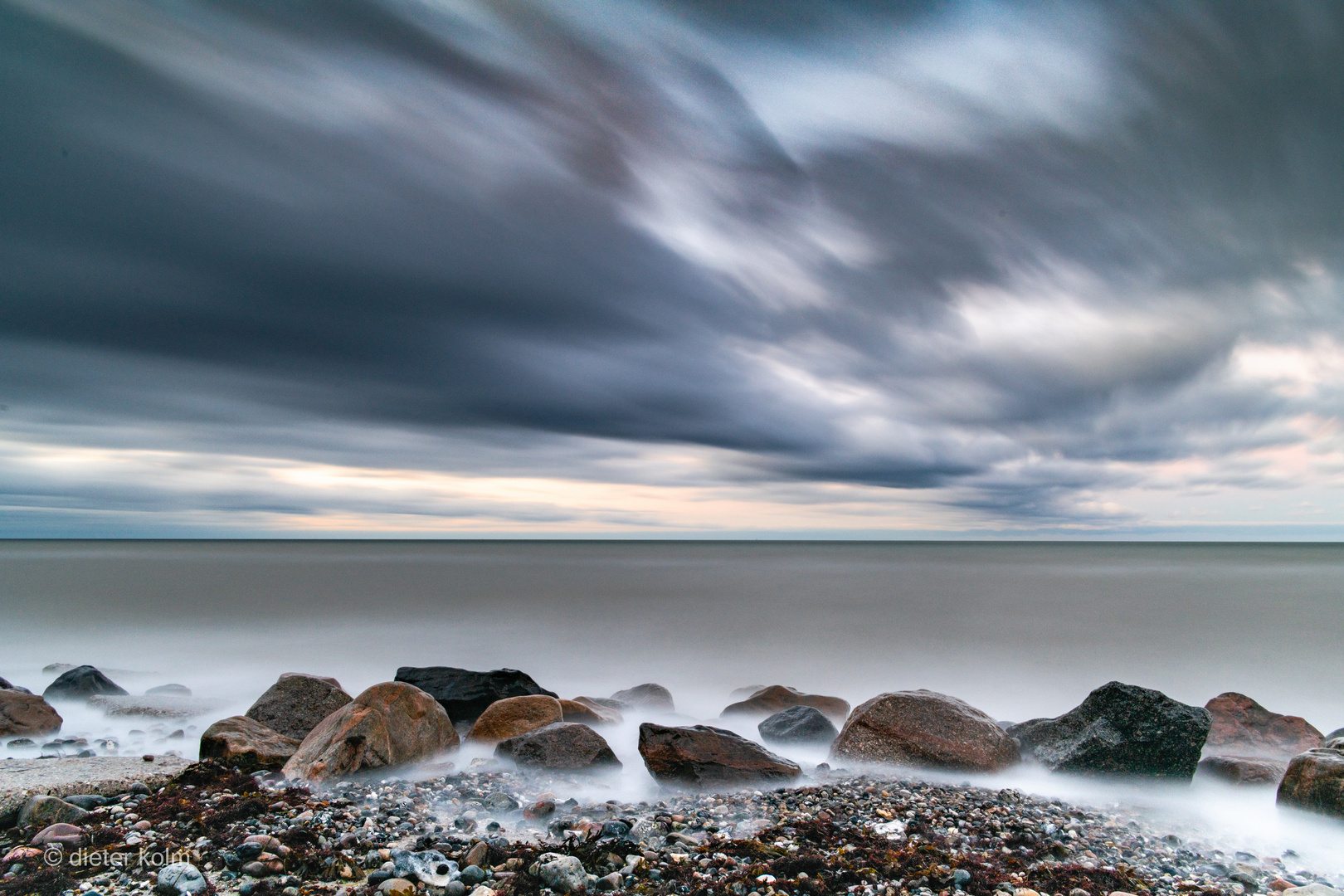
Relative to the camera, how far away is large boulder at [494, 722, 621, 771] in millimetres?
6953

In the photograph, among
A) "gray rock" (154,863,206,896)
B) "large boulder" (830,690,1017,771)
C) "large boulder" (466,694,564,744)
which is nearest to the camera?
"gray rock" (154,863,206,896)

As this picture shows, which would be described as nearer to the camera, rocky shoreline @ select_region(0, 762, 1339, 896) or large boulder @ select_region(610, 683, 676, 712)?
rocky shoreline @ select_region(0, 762, 1339, 896)

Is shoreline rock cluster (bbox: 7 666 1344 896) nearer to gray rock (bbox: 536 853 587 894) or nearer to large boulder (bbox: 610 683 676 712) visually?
gray rock (bbox: 536 853 587 894)

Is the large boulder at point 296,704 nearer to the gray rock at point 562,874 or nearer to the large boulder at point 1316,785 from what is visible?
the gray rock at point 562,874

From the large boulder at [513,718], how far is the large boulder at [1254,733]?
8143 mm

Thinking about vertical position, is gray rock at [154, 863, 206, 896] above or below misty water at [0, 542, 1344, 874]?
above

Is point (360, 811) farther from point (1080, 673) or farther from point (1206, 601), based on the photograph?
point (1206, 601)

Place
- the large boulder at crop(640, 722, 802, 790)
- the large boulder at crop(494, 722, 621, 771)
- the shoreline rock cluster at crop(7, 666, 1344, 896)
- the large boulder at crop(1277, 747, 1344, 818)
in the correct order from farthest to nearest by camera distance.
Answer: the large boulder at crop(494, 722, 621, 771) < the large boulder at crop(640, 722, 802, 790) < the large boulder at crop(1277, 747, 1344, 818) < the shoreline rock cluster at crop(7, 666, 1344, 896)

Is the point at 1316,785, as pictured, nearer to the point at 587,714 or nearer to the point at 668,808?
the point at 668,808

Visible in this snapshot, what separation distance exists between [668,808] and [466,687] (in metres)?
4.88

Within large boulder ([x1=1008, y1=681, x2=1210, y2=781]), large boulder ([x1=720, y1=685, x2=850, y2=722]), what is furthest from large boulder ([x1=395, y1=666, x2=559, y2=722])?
large boulder ([x1=1008, y1=681, x2=1210, y2=781])

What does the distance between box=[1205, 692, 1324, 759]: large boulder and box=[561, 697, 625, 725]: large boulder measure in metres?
7.66

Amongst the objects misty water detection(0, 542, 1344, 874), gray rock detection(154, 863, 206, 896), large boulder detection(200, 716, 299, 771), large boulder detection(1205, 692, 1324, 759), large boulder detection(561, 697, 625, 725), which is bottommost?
misty water detection(0, 542, 1344, 874)

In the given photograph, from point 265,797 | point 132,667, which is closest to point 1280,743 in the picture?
point 265,797
